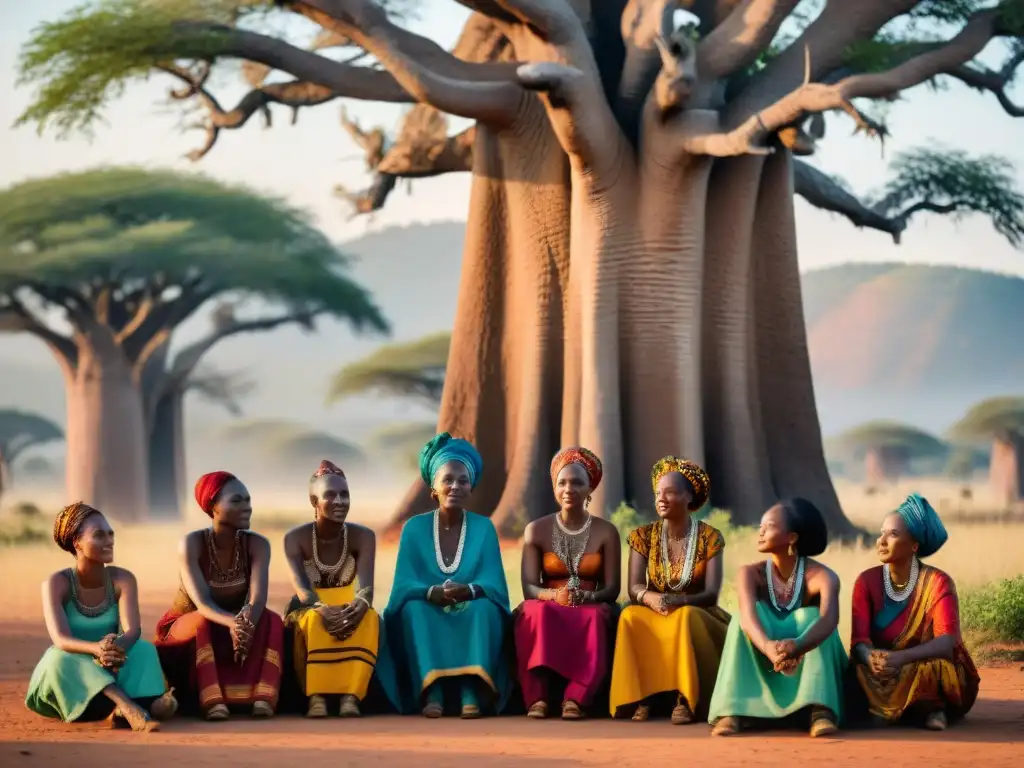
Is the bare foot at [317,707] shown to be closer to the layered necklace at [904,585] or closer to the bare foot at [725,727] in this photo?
the bare foot at [725,727]

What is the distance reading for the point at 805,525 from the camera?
298 inches

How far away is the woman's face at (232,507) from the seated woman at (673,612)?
5.47 ft

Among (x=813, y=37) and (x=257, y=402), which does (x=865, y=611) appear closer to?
(x=813, y=37)

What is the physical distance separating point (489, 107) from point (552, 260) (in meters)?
1.32

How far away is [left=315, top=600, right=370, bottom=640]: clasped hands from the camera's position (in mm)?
7668

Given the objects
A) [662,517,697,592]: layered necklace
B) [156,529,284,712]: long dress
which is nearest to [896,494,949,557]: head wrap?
[662,517,697,592]: layered necklace

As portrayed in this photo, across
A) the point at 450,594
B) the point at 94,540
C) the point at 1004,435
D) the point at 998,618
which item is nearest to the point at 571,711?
the point at 450,594

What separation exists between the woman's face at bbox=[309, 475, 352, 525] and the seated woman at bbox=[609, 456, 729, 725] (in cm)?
127

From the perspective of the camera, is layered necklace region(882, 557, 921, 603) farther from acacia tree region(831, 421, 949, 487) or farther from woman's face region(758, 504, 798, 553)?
acacia tree region(831, 421, 949, 487)

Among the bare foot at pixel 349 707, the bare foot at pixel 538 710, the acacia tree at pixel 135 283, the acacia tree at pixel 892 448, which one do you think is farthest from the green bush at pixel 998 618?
the acacia tree at pixel 892 448

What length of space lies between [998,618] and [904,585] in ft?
10.1

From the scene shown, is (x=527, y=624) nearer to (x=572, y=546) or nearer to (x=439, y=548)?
(x=572, y=546)

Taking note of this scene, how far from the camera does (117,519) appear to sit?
24203 mm

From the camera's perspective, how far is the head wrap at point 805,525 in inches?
297
